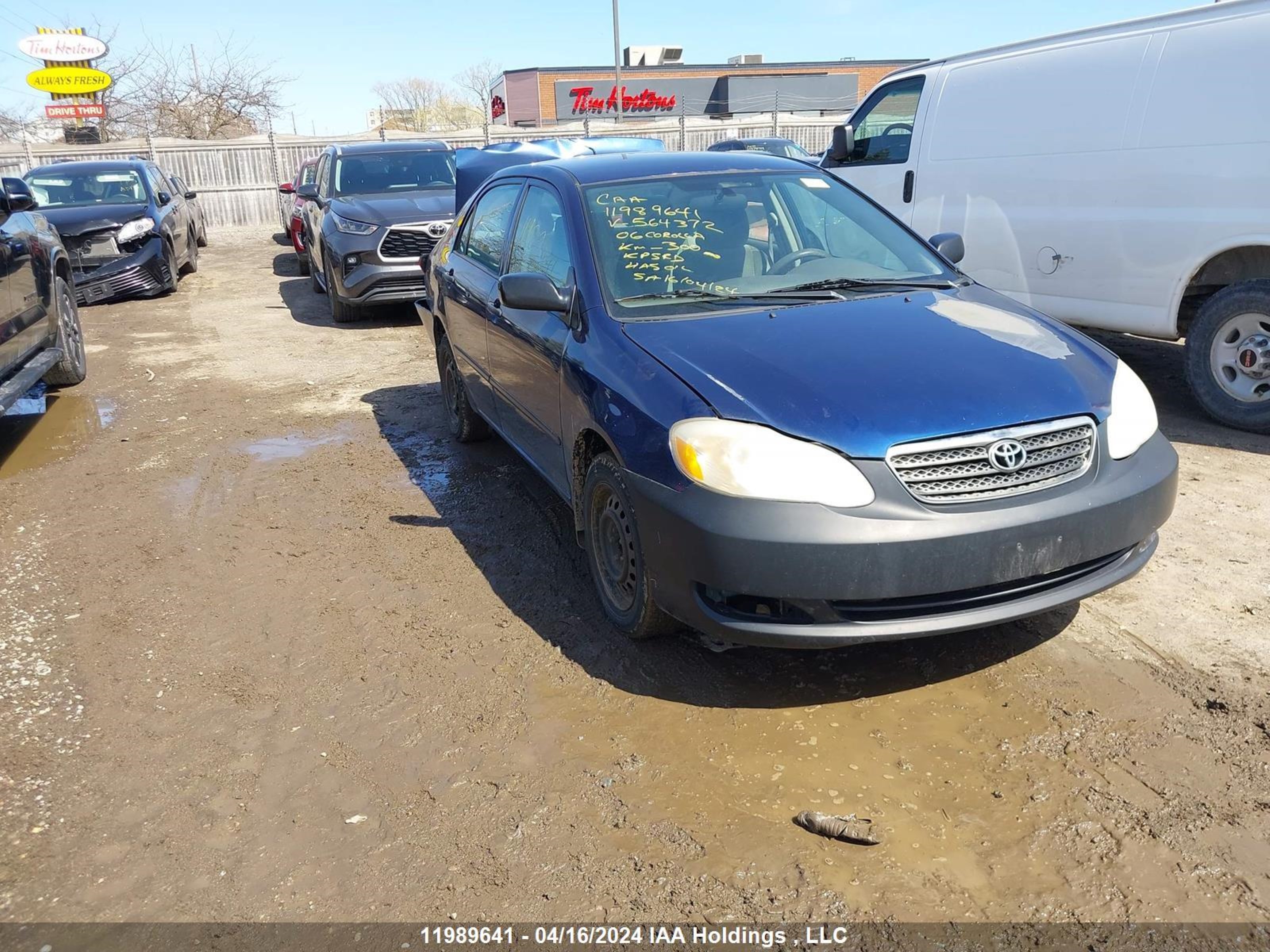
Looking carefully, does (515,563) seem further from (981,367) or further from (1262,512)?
(1262,512)

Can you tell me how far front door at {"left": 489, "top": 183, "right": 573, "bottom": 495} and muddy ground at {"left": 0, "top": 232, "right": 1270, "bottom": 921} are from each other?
50 cm

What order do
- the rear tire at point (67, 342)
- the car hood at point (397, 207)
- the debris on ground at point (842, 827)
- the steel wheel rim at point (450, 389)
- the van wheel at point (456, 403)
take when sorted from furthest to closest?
the car hood at point (397, 207) < the rear tire at point (67, 342) < the steel wheel rim at point (450, 389) < the van wheel at point (456, 403) < the debris on ground at point (842, 827)

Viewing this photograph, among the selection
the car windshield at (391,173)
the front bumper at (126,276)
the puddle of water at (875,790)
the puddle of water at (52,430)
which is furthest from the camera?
the front bumper at (126,276)

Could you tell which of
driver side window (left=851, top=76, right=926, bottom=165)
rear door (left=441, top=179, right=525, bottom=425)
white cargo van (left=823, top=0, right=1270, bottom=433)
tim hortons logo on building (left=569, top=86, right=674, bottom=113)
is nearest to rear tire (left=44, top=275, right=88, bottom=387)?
rear door (left=441, top=179, right=525, bottom=425)

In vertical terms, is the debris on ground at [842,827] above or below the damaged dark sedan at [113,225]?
below

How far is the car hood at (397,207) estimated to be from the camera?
397 inches

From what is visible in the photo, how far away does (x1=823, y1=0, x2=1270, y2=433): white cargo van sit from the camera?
212 inches

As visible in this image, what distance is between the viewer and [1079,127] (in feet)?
20.3

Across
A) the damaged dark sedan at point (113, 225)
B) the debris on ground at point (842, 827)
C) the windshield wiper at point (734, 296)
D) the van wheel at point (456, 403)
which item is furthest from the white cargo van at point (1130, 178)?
the damaged dark sedan at point (113, 225)

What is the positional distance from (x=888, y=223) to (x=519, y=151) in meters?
5.97

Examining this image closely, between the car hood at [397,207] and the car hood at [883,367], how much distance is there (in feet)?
23.1

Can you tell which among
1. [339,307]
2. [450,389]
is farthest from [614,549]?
[339,307]

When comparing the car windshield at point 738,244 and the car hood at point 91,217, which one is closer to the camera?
the car windshield at point 738,244

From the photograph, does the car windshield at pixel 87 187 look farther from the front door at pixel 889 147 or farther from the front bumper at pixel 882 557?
the front bumper at pixel 882 557
